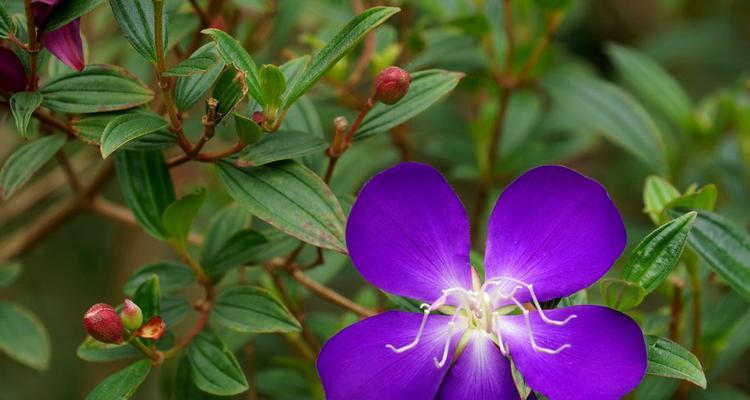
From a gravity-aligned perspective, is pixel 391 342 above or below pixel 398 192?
below

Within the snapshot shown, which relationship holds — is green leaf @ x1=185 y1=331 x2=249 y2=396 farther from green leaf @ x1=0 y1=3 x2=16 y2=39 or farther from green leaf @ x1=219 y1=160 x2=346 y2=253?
green leaf @ x1=0 y1=3 x2=16 y2=39

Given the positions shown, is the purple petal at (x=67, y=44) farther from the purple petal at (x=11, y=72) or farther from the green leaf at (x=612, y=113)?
the green leaf at (x=612, y=113)

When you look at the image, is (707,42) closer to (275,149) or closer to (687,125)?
(687,125)

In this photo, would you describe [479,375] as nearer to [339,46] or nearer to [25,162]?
[339,46]

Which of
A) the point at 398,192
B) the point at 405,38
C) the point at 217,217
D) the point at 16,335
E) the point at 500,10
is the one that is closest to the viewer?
the point at 398,192

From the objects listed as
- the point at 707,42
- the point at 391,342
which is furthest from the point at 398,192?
the point at 707,42

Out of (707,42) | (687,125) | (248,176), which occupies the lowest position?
(707,42)
